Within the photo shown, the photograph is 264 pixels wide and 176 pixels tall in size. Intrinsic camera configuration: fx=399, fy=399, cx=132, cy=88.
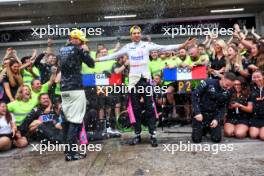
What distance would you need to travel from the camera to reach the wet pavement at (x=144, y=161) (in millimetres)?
5438

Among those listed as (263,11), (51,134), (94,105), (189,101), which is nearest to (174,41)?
(263,11)

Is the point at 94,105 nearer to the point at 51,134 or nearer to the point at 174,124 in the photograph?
the point at 51,134

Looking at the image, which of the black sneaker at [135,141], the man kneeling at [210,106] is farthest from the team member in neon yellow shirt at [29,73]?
the man kneeling at [210,106]

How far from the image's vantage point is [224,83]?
6.67m

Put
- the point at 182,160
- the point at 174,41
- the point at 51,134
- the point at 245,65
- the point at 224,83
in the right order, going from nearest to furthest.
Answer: the point at 182,160, the point at 224,83, the point at 51,134, the point at 245,65, the point at 174,41

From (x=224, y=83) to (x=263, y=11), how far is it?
349 inches

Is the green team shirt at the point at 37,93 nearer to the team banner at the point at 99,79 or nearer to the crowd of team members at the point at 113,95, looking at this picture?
Answer: the crowd of team members at the point at 113,95

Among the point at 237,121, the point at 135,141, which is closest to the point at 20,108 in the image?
the point at 135,141

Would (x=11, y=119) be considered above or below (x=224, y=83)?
below

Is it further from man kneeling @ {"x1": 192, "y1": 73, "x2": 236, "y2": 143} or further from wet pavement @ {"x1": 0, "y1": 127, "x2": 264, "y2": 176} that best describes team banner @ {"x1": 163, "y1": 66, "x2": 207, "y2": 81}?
wet pavement @ {"x1": 0, "y1": 127, "x2": 264, "y2": 176}
